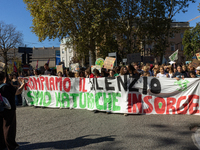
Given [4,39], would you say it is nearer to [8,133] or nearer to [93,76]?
[93,76]

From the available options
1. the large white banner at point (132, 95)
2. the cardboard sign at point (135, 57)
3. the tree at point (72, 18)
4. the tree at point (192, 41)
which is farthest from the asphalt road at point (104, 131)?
the tree at point (192, 41)

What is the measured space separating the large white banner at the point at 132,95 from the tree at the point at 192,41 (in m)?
31.6

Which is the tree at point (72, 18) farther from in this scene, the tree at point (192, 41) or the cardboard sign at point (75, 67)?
the tree at point (192, 41)

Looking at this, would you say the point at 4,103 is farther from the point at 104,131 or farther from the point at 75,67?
the point at 75,67

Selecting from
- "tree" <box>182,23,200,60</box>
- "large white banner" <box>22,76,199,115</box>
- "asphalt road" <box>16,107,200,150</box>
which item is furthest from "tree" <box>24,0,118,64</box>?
"tree" <box>182,23,200,60</box>

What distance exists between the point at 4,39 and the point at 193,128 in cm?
3939

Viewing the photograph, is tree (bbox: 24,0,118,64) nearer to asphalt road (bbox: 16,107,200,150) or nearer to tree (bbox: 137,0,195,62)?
tree (bbox: 137,0,195,62)

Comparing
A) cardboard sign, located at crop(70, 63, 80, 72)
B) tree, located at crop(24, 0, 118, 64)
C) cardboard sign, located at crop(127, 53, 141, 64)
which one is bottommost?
cardboard sign, located at crop(70, 63, 80, 72)

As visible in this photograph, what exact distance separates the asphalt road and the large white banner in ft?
1.10

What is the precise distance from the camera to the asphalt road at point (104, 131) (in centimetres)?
411

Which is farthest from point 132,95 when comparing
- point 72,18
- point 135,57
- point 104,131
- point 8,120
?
point 72,18

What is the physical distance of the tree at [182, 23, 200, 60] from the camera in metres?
35.0

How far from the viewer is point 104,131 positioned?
499cm

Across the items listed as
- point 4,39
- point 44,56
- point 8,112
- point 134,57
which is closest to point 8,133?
point 8,112
